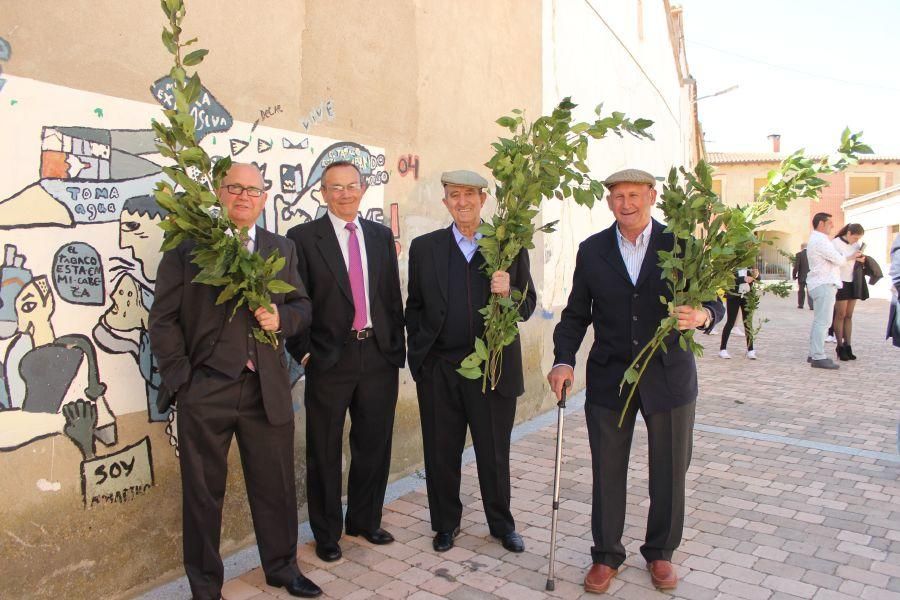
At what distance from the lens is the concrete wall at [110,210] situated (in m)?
3.05

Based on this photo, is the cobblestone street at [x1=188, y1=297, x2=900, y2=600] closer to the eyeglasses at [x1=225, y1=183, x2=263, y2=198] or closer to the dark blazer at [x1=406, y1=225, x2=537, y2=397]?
the dark blazer at [x1=406, y1=225, x2=537, y2=397]

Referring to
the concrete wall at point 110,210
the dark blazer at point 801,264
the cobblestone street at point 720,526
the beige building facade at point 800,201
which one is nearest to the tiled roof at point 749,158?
→ the beige building facade at point 800,201

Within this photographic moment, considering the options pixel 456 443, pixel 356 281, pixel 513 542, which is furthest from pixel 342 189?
pixel 513 542

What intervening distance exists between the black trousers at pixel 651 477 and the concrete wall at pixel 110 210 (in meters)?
1.98

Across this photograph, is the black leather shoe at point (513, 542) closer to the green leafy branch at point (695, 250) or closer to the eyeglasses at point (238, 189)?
the green leafy branch at point (695, 250)

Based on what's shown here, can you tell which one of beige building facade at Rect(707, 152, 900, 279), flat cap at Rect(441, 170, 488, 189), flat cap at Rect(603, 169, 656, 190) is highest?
beige building facade at Rect(707, 152, 900, 279)

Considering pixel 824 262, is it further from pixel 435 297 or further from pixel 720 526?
pixel 435 297

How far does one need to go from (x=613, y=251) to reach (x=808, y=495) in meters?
2.75

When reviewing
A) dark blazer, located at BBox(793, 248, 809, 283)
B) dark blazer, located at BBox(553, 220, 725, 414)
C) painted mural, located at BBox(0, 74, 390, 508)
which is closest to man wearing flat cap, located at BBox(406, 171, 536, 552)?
dark blazer, located at BBox(553, 220, 725, 414)

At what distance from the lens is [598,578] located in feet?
12.1

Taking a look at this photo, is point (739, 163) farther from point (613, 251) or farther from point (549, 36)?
point (613, 251)

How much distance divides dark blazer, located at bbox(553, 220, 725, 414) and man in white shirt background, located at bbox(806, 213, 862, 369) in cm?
751

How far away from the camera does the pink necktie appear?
13.4ft

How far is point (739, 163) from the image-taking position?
45219 mm
